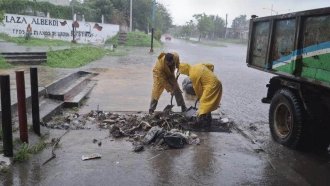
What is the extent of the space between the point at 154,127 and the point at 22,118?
81.5 inches

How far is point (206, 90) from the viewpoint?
7.12m

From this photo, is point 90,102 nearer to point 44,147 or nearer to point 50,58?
point 44,147

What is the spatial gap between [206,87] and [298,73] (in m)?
1.81

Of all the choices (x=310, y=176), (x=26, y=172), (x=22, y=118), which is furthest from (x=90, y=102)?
(x=310, y=176)

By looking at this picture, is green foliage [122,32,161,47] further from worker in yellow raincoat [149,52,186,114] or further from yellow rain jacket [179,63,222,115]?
yellow rain jacket [179,63,222,115]

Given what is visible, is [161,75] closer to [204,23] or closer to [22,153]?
[22,153]

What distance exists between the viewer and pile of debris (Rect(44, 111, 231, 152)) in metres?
6.13

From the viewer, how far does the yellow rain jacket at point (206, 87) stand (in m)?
7.06

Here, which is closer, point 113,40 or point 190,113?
point 190,113

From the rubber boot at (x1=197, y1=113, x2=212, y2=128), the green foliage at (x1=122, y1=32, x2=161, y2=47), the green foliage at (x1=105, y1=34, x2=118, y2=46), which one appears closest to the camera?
the rubber boot at (x1=197, y1=113, x2=212, y2=128)

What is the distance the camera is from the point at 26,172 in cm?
482

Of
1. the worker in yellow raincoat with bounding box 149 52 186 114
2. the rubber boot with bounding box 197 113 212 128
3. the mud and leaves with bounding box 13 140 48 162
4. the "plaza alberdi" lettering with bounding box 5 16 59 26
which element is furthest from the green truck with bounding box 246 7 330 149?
the "plaza alberdi" lettering with bounding box 5 16 59 26

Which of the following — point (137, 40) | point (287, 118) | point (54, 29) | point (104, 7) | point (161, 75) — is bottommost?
point (137, 40)

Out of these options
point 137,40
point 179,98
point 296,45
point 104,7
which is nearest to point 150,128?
point 179,98
